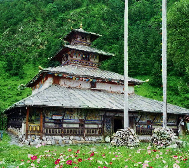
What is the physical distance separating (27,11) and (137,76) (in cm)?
5063

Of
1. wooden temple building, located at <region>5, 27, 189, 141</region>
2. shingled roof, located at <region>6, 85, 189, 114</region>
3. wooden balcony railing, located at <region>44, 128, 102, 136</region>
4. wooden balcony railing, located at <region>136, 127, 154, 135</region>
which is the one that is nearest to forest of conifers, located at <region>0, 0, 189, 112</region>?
shingled roof, located at <region>6, 85, 189, 114</region>

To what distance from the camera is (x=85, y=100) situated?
56.3 ft

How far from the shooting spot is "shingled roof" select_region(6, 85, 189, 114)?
15098mm

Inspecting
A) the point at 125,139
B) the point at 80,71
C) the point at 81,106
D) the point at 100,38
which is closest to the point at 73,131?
the point at 81,106

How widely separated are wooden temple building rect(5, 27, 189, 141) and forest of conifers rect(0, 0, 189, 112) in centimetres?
584

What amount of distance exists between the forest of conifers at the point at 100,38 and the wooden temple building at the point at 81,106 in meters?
5.84

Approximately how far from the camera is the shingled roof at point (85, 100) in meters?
15.1

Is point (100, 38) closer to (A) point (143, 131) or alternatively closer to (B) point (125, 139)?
(A) point (143, 131)

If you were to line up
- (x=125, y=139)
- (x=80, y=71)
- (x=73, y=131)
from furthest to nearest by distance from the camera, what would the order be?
(x=80, y=71)
(x=73, y=131)
(x=125, y=139)

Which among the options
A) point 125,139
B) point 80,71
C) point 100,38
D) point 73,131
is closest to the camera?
point 125,139

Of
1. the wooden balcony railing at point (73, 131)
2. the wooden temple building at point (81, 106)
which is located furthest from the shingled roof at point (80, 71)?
the wooden balcony railing at point (73, 131)

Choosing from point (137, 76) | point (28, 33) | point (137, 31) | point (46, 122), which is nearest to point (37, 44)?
point (28, 33)

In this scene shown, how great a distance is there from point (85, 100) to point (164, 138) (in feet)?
25.0

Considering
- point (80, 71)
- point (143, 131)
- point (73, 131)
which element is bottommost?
point (143, 131)
